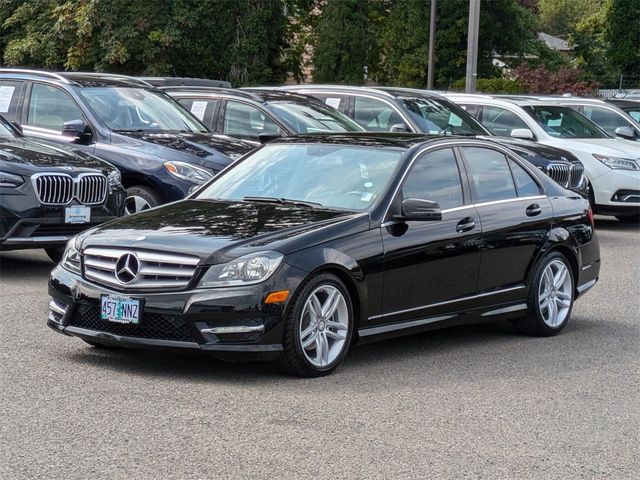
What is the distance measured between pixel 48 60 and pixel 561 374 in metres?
36.9

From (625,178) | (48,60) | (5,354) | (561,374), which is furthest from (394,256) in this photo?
(48,60)

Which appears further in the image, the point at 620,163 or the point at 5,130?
the point at 620,163

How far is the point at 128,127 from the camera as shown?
529 inches

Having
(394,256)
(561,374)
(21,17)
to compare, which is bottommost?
(561,374)

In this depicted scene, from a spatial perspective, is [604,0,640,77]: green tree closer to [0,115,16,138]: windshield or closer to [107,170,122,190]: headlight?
[0,115,16,138]: windshield

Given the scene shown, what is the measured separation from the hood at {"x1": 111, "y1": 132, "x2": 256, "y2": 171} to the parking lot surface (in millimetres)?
3948

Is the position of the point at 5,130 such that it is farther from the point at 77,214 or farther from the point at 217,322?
the point at 217,322

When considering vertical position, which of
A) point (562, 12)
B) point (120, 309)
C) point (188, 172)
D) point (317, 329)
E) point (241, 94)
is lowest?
point (317, 329)

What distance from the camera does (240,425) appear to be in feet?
20.7

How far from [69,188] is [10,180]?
0.54 m

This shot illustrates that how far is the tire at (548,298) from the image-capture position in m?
9.31

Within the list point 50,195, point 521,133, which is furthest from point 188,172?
point 521,133

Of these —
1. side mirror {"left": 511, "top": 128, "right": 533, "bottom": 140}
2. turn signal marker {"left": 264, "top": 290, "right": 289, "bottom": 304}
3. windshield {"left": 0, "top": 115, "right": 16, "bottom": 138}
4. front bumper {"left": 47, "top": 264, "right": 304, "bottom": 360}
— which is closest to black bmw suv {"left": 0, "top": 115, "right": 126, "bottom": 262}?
windshield {"left": 0, "top": 115, "right": 16, "bottom": 138}

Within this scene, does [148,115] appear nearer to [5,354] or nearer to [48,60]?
[5,354]
